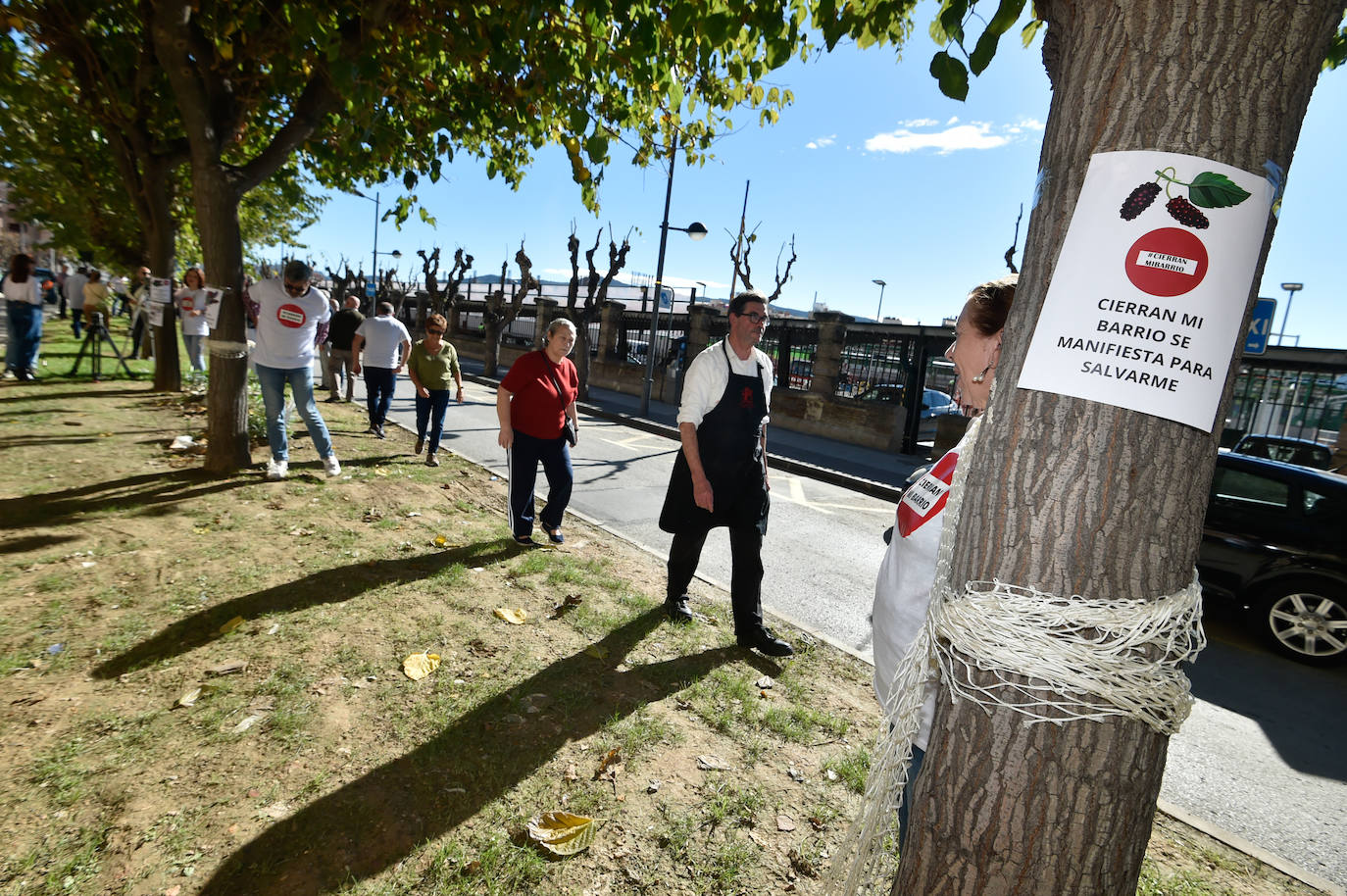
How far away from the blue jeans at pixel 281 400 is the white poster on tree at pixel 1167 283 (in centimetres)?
658

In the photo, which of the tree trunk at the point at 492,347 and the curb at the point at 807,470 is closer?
the curb at the point at 807,470

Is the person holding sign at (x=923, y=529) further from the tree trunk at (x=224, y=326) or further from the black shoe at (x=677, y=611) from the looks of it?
the tree trunk at (x=224, y=326)

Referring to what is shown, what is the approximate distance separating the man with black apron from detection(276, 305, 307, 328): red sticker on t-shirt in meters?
4.29

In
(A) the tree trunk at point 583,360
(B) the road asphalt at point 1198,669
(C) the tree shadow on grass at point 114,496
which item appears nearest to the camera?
(B) the road asphalt at point 1198,669

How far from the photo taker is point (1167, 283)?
3.54ft

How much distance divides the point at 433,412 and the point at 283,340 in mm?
2241

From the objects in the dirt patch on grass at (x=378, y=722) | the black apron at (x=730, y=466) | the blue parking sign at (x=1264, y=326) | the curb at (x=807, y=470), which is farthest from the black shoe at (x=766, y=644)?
the blue parking sign at (x=1264, y=326)

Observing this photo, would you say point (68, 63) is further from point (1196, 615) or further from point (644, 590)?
point (1196, 615)

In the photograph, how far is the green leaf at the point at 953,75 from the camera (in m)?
2.26

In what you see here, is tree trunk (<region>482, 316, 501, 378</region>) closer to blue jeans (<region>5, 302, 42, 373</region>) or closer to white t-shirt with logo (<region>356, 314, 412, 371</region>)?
blue jeans (<region>5, 302, 42, 373</region>)

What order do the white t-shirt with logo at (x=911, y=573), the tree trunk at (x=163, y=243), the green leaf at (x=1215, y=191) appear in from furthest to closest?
the tree trunk at (x=163, y=243) → the white t-shirt with logo at (x=911, y=573) → the green leaf at (x=1215, y=191)

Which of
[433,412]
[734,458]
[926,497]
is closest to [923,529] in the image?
[926,497]

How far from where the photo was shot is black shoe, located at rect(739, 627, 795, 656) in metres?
4.02

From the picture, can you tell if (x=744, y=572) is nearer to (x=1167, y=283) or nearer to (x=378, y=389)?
(x=1167, y=283)
